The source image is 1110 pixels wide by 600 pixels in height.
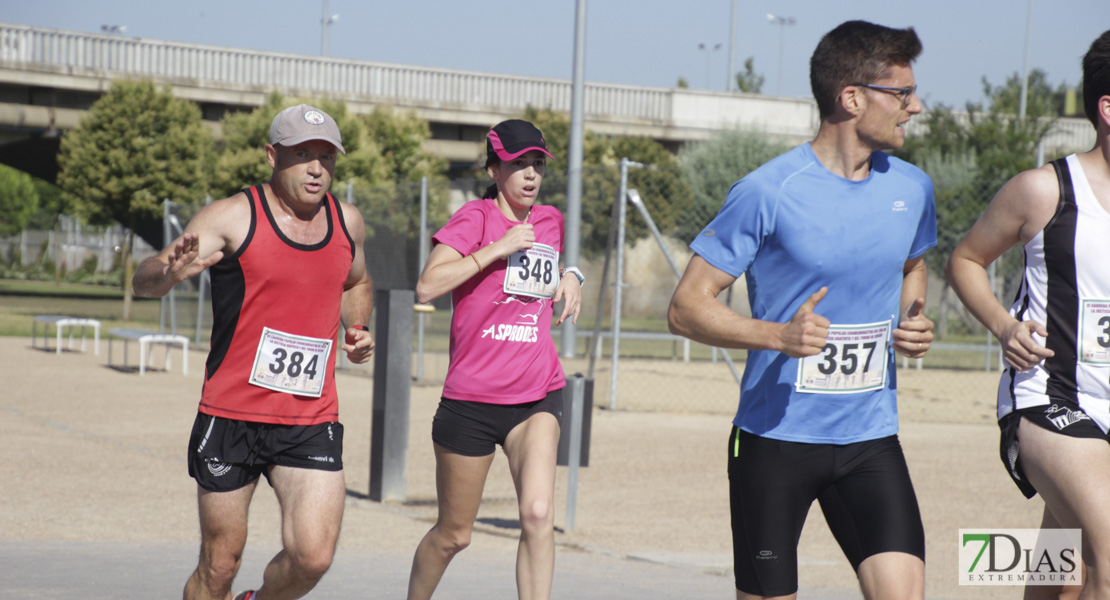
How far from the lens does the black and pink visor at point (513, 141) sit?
4.89m

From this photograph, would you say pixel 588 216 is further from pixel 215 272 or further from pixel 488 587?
pixel 215 272

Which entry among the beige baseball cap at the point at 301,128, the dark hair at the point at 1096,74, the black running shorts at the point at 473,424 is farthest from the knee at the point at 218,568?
the dark hair at the point at 1096,74

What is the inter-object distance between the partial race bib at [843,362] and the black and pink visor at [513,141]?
1793 mm

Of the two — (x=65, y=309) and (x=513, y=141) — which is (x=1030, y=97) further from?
(x=513, y=141)

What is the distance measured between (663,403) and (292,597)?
1128 cm

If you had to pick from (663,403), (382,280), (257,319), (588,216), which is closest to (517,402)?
(257,319)

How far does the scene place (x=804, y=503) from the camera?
11.4 feet

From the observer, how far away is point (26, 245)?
69.8m

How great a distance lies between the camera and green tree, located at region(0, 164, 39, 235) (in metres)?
65.1

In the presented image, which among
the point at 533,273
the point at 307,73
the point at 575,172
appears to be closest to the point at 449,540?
the point at 533,273

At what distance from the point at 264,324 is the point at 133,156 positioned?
28.5 m

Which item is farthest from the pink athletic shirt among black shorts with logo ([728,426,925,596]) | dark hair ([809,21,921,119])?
dark hair ([809,21,921,119])

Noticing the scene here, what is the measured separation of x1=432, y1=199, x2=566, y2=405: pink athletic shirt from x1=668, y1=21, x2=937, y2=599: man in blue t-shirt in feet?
4.52

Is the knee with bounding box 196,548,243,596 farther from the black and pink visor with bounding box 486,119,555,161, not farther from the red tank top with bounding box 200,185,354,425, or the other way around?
the black and pink visor with bounding box 486,119,555,161
